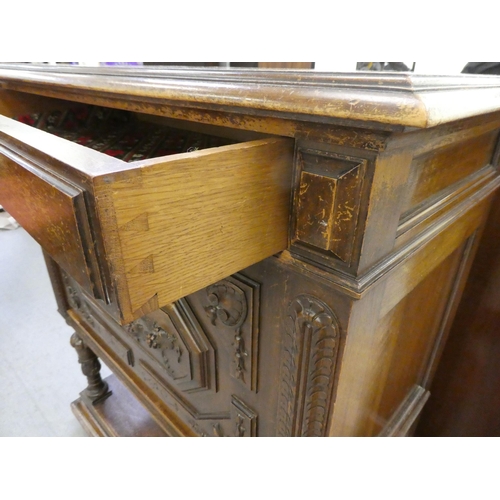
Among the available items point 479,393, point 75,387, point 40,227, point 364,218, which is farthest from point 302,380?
point 75,387

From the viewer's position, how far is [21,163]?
0.32 m

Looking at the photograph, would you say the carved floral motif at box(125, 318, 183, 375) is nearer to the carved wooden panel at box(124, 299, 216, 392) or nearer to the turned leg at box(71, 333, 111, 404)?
the carved wooden panel at box(124, 299, 216, 392)

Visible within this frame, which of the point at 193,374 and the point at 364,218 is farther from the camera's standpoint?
the point at 193,374

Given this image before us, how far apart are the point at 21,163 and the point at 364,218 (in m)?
0.30

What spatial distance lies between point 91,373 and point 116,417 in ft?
0.53

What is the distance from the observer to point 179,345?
0.64 m

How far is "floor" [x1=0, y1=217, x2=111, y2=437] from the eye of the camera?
1262mm

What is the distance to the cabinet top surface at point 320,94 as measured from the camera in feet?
0.85

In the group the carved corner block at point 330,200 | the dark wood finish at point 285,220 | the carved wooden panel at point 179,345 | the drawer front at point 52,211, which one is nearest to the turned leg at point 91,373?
the carved wooden panel at point 179,345

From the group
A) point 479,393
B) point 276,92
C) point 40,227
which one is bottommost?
point 479,393

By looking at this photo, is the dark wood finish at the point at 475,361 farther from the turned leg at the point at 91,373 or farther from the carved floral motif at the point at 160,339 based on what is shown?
the turned leg at the point at 91,373

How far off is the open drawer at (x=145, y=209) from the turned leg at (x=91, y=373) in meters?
0.92

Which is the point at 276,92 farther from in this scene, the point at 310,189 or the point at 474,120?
the point at 474,120

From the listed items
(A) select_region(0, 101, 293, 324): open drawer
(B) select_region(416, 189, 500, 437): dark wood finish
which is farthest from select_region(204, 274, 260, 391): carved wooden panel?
(B) select_region(416, 189, 500, 437): dark wood finish
